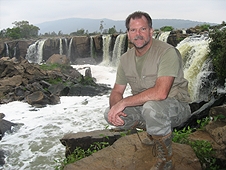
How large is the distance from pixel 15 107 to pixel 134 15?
381 inches

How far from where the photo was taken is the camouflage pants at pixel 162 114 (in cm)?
275

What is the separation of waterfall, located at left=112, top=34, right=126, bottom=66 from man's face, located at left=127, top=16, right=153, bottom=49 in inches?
813

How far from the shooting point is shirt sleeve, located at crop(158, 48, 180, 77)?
110 inches

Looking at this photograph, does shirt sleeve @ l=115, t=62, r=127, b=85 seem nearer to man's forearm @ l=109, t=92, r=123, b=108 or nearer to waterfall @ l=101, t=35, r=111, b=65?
man's forearm @ l=109, t=92, r=123, b=108

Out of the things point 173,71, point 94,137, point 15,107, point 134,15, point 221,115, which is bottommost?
point 15,107

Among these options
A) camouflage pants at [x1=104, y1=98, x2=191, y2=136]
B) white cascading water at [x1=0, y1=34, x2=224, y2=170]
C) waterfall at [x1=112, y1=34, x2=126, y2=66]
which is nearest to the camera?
camouflage pants at [x1=104, y1=98, x2=191, y2=136]

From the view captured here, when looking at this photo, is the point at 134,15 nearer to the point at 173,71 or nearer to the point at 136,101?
the point at 173,71

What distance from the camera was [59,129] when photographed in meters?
8.30

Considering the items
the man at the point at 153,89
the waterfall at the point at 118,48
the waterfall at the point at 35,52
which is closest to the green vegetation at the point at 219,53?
the man at the point at 153,89

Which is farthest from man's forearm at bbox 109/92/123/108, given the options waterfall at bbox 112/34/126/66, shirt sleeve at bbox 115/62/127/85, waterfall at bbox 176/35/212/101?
waterfall at bbox 112/34/126/66

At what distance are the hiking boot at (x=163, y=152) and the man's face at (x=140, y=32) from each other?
A: 3.75 ft

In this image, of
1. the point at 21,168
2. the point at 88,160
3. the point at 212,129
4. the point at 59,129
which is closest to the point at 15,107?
the point at 59,129

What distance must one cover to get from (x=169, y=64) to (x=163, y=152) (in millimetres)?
1054

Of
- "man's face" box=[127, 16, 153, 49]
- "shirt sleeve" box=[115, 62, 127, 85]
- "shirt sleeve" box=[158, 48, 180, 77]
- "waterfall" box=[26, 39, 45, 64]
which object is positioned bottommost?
"waterfall" box=[26, 39, 45, 64]
